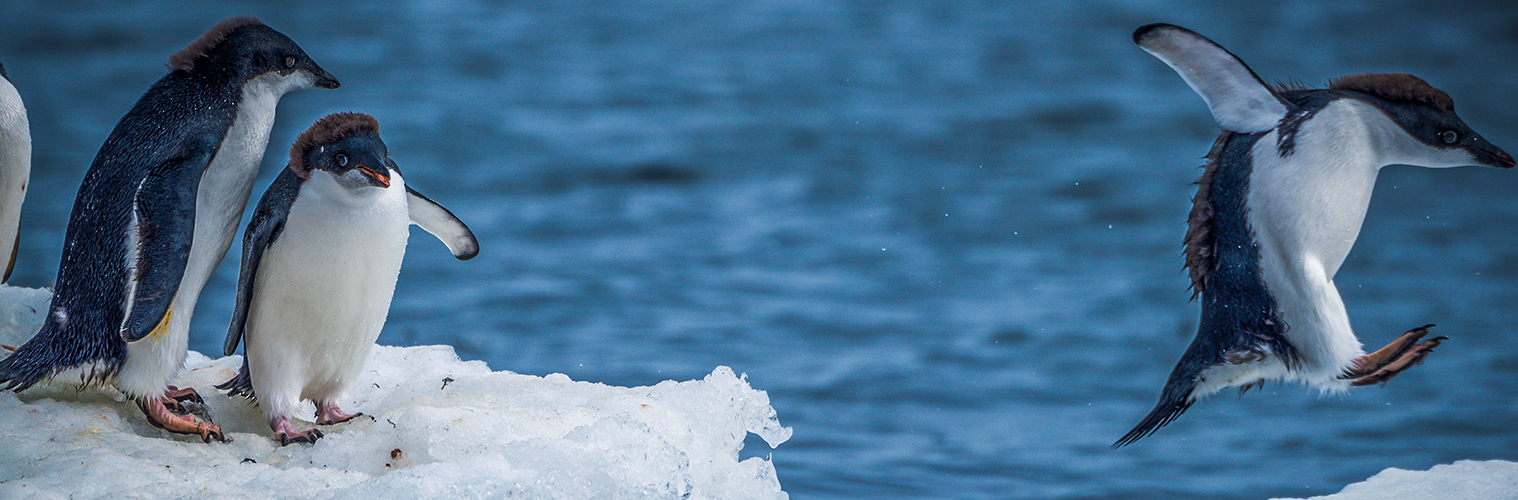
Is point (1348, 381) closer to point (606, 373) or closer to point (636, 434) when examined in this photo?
point (636, 434)

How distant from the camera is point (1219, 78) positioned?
181 cm

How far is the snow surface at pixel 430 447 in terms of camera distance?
1.85m

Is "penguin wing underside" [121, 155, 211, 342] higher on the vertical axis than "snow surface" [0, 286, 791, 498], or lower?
higher

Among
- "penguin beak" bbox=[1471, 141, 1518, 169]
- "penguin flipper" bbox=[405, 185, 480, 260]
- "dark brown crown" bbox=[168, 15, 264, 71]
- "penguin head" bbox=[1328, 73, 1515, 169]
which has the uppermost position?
"dark brown crown" bbox=[168, 15, 264, 71]

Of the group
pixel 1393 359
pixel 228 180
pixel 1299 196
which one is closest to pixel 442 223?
pixel 228 180

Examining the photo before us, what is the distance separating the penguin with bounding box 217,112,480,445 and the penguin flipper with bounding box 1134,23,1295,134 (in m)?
1.23

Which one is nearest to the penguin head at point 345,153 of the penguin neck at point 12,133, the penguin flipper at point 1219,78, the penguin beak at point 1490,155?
the penguin neck at point 12,133

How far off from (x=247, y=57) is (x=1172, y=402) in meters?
1.64

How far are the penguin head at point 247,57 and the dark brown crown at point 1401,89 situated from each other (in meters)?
1.67

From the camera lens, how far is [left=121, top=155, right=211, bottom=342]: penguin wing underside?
75.6 inches

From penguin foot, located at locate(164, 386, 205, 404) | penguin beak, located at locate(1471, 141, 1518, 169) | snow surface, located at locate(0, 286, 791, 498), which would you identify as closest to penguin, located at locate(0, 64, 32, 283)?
snow surface, located at locate(0, 286, 791, 498)

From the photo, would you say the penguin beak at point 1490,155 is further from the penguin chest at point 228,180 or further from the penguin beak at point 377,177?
the penguin chest at point 228,180

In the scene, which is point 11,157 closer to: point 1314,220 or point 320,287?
point 320,287

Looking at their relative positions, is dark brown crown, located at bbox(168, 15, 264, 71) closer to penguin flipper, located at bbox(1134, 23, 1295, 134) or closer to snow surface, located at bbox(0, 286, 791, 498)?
snow surface, located at bbox(0, 286, 791, 498)
